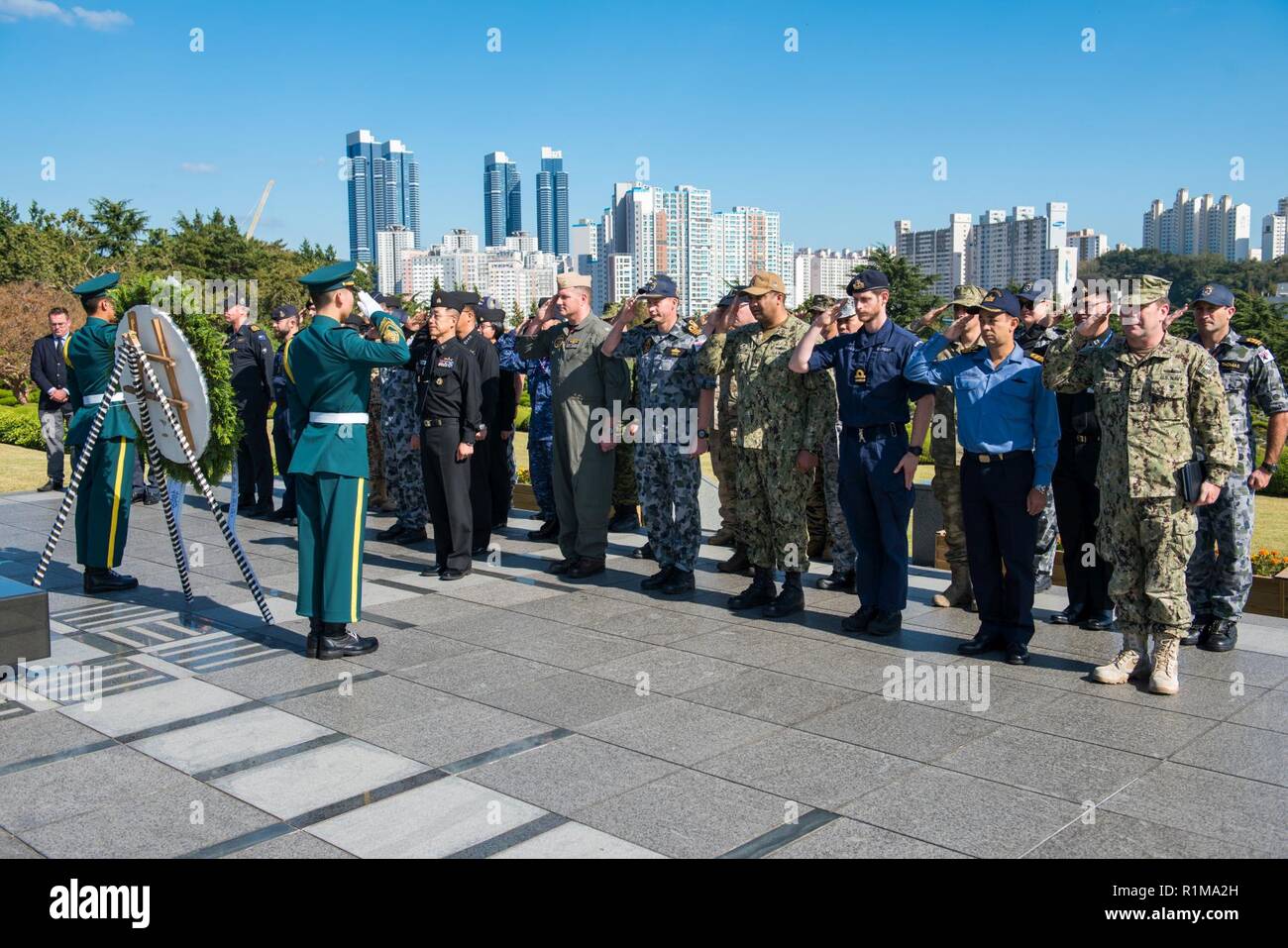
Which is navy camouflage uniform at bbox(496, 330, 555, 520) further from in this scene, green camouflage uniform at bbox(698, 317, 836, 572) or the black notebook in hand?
the black notebook in hand

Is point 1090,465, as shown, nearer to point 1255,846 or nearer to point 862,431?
point 862,431

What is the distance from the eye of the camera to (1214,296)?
6.08 m

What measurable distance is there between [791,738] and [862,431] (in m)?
2.24

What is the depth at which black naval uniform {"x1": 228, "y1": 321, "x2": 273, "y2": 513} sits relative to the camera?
35.9 feet

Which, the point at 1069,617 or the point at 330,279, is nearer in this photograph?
the point at 330,279

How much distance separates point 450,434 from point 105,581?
2.54 m

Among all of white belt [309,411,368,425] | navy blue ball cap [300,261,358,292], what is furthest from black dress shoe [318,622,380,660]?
navy blue ball cap [300,261,358,292]

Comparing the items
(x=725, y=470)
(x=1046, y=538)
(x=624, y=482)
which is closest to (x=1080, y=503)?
(x=1046, y=538)

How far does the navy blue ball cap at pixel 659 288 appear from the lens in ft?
25.1

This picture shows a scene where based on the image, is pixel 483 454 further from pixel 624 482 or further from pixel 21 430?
pixel 21 430

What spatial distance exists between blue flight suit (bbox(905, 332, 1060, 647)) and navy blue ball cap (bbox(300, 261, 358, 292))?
3118mm

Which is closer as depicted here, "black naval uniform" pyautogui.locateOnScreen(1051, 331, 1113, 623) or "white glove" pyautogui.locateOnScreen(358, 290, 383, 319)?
"white glove" pyautogui.locateOnScreen(358, 290, 383, 319)
